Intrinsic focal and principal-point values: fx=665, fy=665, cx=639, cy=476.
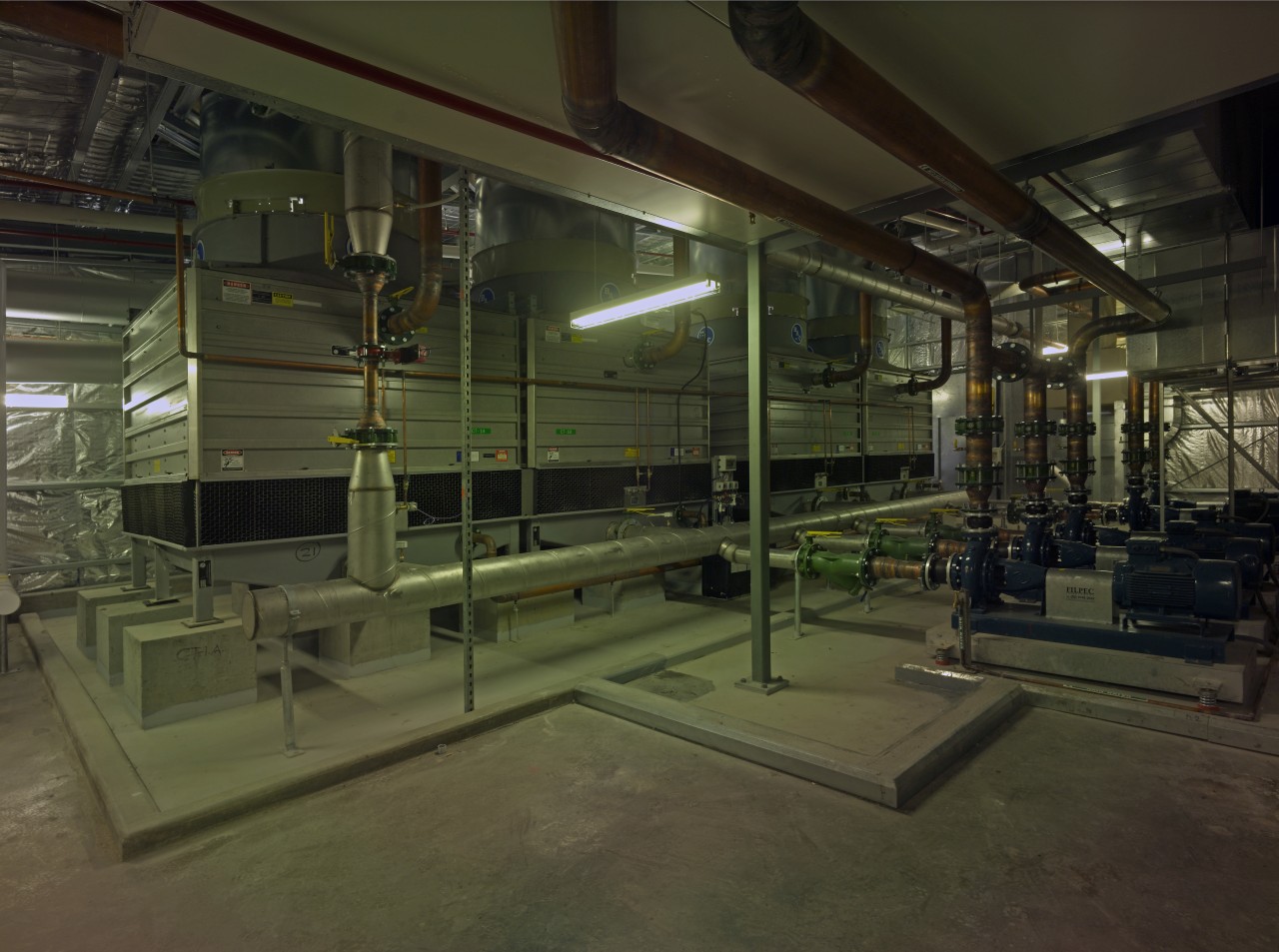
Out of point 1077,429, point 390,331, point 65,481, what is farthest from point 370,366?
point 1077,429

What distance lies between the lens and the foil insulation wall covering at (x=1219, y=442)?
9688 millimetres

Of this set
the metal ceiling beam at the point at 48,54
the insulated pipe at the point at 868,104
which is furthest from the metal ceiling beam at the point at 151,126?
the insulated pipe at the point at 868,104

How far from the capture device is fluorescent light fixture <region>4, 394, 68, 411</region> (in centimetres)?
703

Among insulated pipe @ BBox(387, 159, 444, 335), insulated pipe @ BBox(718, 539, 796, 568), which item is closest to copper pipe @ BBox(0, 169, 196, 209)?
insulated pipe @ BBox(387, 159, 444, 335)

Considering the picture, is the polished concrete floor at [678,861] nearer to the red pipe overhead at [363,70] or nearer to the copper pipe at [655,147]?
the copper pipe at [655,147]

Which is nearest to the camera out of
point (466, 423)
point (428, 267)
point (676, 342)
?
point (466, 423)

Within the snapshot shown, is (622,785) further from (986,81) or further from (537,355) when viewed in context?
(537,355)

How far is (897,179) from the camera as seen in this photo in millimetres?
3398

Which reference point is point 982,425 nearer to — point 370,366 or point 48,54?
point 370,366

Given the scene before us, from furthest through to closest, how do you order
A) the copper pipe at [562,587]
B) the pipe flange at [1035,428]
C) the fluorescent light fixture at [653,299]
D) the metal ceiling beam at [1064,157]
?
1. the pipe flange at [1035,428]
2. the copper pipe at [562,587]
3. the fluorescent light fixture at [653,299]
4. the metal ceiling beam at [1064,157]

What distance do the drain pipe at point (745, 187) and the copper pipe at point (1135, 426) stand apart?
5564mm

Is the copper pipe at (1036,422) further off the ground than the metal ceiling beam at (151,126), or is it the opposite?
the metal ceiling beam at (151,126)

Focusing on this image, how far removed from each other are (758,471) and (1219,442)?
10642 millimetres

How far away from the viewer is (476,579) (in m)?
4.67
